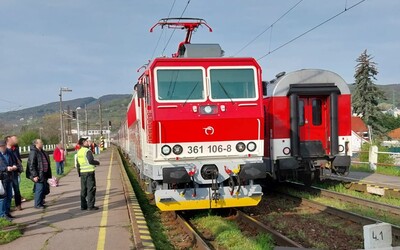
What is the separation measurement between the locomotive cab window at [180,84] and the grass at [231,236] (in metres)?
2.56

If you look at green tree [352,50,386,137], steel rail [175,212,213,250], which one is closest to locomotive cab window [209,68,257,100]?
steel rail [175,212,213,250]

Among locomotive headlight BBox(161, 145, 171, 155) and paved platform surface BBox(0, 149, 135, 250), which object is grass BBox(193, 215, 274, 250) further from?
locomotive headlight BBox(161, 145, 171, 155)

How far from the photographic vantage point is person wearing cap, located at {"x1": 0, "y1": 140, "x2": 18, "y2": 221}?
358 inches

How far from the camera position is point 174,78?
8906mm

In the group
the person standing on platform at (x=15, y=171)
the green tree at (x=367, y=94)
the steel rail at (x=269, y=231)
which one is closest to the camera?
the steel rail at (x=269, y=231)

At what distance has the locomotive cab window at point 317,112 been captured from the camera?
13305 mm

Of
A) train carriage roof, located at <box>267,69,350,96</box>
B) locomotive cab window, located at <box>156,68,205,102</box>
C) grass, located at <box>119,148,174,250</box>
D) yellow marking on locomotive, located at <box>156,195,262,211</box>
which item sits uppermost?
train carriage roof, located at <box>267,69,350,96</box>

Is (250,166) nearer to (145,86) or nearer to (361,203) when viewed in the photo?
(145,86)

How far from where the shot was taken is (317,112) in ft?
43.7

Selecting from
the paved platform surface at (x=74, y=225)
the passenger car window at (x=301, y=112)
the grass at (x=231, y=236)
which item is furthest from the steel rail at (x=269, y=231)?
the passenger car window at (x=301, y=112)

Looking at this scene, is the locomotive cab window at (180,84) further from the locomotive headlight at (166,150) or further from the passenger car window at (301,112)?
the passenger car window at (301,112)

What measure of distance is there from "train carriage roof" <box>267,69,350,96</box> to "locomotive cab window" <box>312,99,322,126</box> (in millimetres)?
730

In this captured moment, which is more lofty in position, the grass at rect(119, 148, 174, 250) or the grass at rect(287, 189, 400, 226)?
the grass at rect(287, 189, 400, 226)

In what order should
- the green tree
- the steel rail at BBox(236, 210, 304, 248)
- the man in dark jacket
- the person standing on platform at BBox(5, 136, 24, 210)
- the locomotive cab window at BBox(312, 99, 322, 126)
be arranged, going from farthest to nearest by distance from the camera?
1. the green tree
2. the locomotive cab window at BBox(312, 99, 322, 126)
3. the man in dark jacket
4. the person standing on platform at BBox(5, 136, 24, 210)
5. the steel rail at BBox(236, 210, 304, 248)
